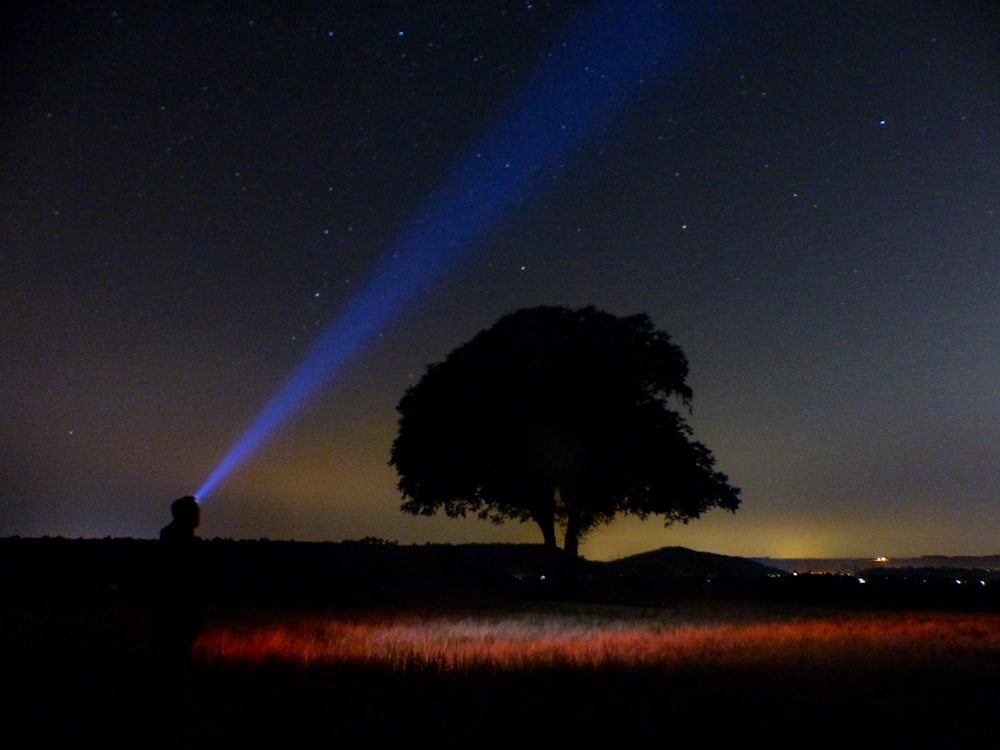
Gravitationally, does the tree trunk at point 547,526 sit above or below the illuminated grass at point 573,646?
above

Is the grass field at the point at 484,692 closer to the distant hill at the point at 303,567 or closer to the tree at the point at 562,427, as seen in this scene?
the distant hill at the point at 303,567

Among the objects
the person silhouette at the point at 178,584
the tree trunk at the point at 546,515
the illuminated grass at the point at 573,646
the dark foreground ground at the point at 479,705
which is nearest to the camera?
the dark foreground ground at the point at 479,705

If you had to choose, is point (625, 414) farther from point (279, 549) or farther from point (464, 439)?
point (279, 549)

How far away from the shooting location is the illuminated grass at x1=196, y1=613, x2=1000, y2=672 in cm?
1055

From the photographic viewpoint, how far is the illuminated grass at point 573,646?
10.5 metres

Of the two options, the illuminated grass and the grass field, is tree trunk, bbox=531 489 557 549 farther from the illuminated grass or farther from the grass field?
the grass field

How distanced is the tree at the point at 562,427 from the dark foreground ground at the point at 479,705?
23.0 m

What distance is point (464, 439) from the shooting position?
1382 inches

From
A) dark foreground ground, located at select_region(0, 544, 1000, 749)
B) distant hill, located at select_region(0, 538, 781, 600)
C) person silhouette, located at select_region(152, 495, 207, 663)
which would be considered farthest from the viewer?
distant hill, located at select_region(0, 538, 781, 600)

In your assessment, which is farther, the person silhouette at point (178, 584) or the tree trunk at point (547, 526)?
the tree trunk at point (547, 526)

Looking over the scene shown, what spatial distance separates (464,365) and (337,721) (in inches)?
1170

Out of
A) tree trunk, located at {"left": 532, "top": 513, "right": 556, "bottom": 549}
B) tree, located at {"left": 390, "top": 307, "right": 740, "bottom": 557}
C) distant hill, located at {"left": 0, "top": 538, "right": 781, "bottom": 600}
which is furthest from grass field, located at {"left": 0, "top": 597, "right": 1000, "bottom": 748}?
tree trunk, located at {"left": 532, "top": 513, "right": 556, "bottom": 549}

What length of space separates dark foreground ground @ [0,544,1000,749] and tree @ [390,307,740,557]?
23033 mm

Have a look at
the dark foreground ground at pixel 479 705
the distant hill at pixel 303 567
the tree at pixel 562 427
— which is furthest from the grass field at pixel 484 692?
the tree at pixel 562 427
